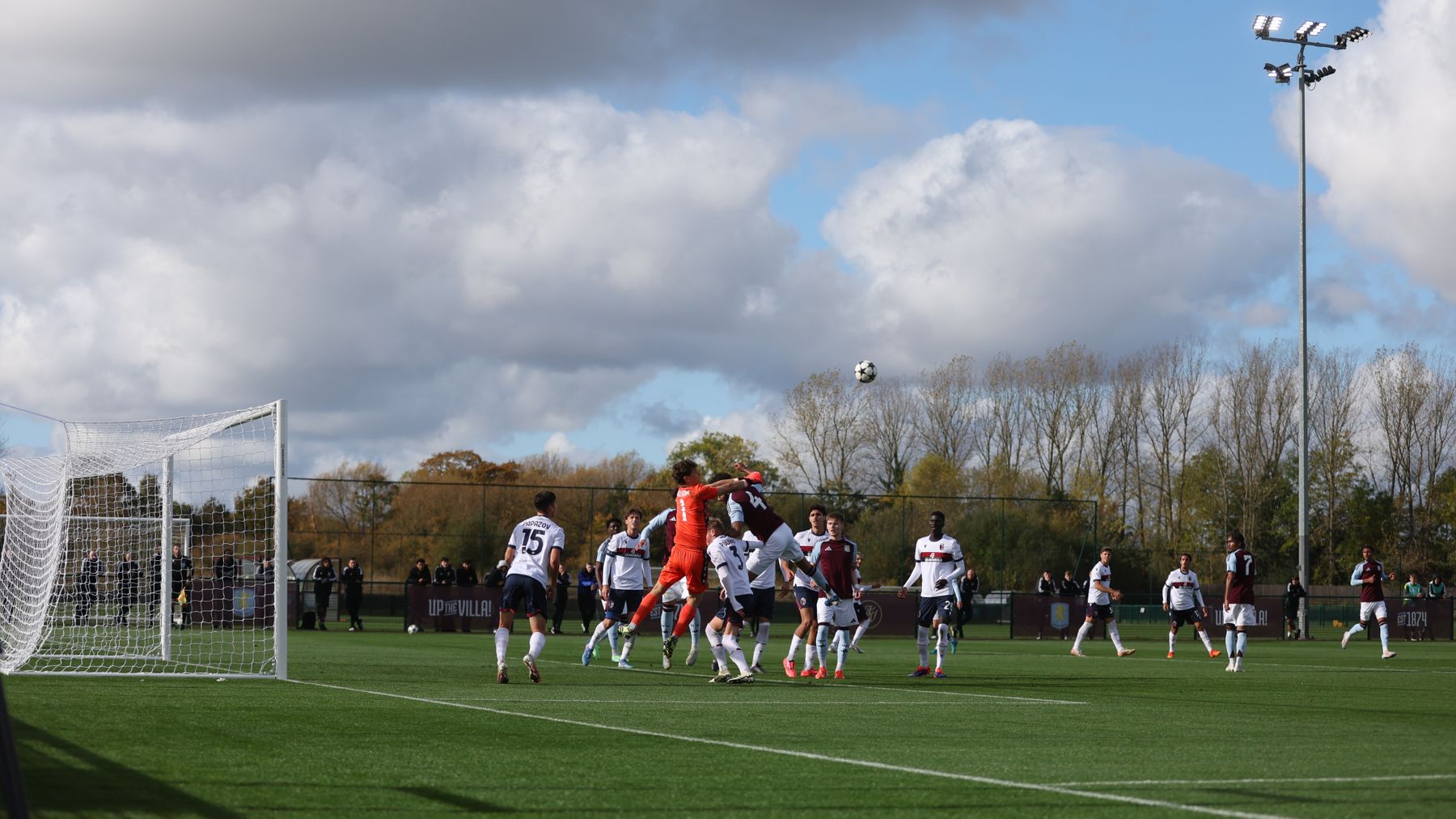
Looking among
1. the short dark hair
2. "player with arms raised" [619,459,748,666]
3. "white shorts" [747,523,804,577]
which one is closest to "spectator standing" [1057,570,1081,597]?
"white shorts" [747,523,804,577]

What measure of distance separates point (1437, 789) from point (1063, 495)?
64008mm

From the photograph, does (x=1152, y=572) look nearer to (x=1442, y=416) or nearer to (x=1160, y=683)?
(x=1442, y=416)

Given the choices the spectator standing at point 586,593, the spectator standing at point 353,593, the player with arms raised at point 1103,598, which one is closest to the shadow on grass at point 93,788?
the player with arms raised at point 1103,598

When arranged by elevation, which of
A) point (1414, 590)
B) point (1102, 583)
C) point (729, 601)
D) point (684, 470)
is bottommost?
point (1414, 590)

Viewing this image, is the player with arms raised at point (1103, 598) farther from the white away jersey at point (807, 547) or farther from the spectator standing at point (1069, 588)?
the spectator standing at point (1069, 588)

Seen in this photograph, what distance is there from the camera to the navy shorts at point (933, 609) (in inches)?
715

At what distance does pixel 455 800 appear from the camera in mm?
6340

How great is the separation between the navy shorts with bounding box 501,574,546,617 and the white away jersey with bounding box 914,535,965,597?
18.1 ft

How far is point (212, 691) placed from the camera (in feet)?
42.2

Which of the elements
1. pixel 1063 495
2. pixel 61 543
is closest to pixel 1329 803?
pixel 61 543

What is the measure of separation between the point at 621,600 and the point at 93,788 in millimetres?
13199

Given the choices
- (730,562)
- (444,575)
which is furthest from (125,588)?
(444,575)

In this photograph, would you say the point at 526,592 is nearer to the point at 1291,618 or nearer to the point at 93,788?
the point at 93,788

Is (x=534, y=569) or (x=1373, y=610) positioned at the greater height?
(x=534, y=569)
